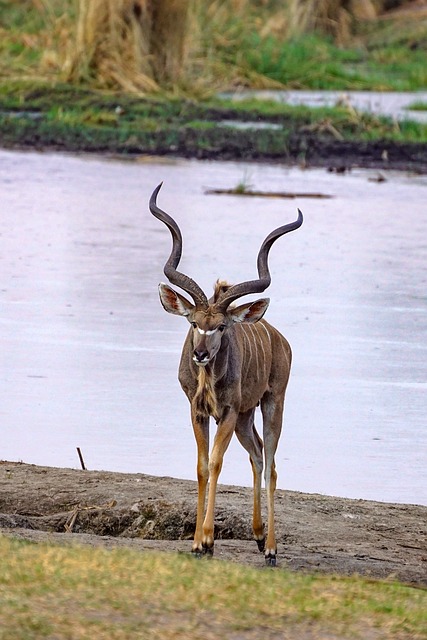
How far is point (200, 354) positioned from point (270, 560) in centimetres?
112

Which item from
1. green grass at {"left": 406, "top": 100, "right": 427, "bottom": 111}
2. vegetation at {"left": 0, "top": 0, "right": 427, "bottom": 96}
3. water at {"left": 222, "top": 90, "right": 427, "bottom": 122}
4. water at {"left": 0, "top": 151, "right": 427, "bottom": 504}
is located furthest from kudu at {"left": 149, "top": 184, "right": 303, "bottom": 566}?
green grass at {"left": 406, "top": 100, "right": 427, "bottom": 111}

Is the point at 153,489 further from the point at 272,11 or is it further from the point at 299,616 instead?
the point at 272,11

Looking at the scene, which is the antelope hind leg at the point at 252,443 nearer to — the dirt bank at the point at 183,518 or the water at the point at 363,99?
the dirt bank at the point at 183,518

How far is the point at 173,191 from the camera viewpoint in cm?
2234

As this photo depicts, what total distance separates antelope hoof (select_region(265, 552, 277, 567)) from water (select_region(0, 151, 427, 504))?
1503mm

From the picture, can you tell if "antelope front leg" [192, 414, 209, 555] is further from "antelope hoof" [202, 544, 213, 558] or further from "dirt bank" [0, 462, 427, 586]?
"dirt bank" [0, 462, 427, 586]

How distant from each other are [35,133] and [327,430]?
18.6 metres

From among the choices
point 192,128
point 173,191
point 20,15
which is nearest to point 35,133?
point 192,128

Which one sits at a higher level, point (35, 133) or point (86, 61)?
point (86, 61)

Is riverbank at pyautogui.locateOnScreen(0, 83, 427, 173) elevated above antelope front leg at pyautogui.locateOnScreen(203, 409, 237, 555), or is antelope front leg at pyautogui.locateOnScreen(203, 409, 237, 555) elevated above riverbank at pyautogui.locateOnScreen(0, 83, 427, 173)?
riverbank at pyautogui.locateOnScreen(0, 83, 427, 173)

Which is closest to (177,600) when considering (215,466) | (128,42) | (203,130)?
(215,466)

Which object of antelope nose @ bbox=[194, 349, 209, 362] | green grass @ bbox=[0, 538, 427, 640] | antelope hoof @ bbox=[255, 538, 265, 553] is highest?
antelope nose @ bbox=[194, 349, 209, 362]

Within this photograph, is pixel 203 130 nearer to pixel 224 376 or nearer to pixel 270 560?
pixel 224 376

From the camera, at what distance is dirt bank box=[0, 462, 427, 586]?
8273mm
